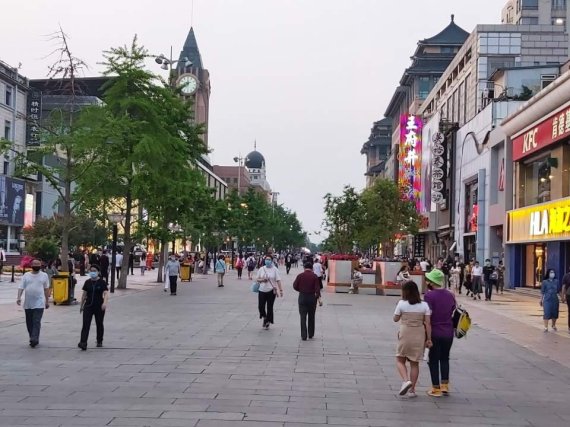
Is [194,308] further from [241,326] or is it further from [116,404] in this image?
[116,404]

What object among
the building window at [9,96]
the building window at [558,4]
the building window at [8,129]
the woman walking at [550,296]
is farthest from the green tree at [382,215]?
the building window at [558,4]

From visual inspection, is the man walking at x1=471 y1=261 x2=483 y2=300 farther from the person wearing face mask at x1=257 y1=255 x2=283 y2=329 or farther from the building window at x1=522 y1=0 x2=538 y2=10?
the building window at x1=522 y1=0 x2=538 y2=10

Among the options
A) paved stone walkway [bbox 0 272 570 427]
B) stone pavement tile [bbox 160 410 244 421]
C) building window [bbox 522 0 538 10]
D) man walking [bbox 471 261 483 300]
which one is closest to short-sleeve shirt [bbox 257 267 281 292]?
paved stone walkway [bbox 0 272 570 427]

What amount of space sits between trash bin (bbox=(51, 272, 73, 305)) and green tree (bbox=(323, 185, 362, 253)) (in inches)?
1182

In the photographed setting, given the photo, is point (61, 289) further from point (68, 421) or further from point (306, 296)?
point (68, 421)

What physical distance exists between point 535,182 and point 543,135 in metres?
3.50

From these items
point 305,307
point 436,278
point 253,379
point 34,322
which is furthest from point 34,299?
point 436,278

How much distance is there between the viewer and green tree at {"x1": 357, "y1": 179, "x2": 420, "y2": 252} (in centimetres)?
5003

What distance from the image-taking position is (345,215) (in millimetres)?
50844

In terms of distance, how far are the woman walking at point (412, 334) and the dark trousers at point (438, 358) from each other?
26cm

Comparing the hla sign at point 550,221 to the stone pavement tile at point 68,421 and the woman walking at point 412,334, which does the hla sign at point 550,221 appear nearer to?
the woman walking at point 412,334

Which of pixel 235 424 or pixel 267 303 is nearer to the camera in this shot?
pixel 235 424

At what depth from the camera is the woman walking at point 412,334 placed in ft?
30.1

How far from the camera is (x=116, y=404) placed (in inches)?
326
